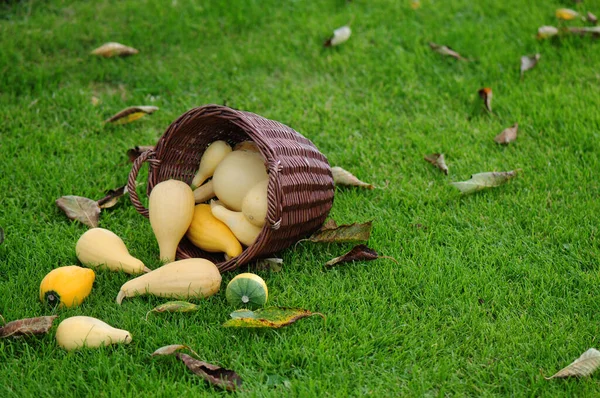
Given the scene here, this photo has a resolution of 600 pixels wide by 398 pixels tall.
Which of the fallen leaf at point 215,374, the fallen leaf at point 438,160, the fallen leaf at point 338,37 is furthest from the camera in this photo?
the fallen leaf at point 338,37

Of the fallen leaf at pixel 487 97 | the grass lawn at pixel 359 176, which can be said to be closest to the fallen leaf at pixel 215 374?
the grass lawn at pixel 359 176

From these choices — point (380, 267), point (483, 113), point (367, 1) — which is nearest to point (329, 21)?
point (367, 1)

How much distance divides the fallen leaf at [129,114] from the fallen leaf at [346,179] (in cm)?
116

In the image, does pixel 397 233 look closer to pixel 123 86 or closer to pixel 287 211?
pixel 287 211

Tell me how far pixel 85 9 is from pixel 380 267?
3088 millimetres

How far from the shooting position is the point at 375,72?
4.21 metres

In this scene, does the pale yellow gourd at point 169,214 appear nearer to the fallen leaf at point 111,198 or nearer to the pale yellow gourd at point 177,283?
the pale yellow gourd at point 177,283

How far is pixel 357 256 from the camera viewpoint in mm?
2688

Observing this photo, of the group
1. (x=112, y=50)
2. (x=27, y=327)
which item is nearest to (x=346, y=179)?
(x=27, y=327)

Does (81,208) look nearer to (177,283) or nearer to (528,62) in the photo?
(177,283)

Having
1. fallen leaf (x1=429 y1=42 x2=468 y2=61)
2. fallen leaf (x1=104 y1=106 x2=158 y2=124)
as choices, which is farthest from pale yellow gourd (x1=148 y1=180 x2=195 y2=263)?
fallen leaf (x1=429 y1=42 x2=468 y2=61)

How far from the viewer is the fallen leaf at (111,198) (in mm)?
3109

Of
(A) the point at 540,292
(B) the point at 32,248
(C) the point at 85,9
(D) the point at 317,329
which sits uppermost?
(C) the point at 85,9

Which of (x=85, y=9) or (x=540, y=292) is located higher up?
(x=85, y=9)
